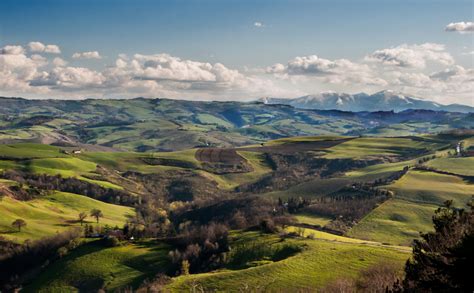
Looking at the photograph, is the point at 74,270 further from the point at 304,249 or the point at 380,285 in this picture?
the point at 380,285

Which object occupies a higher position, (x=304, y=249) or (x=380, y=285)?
(x=380, y=285)

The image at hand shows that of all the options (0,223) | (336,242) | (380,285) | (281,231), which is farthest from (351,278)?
(0,223)

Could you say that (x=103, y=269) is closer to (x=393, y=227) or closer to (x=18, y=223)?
(x=18, y=223)

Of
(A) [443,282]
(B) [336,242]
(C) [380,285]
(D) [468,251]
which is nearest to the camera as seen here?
(D) [468,251]

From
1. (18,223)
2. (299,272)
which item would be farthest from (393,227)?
(18,223)

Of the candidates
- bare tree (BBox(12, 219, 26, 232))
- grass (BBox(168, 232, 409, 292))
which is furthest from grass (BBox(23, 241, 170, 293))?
bare tree (BBox(12, 219, 26, 232))

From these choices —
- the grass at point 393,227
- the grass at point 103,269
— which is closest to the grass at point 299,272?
the grass at point 103,269
